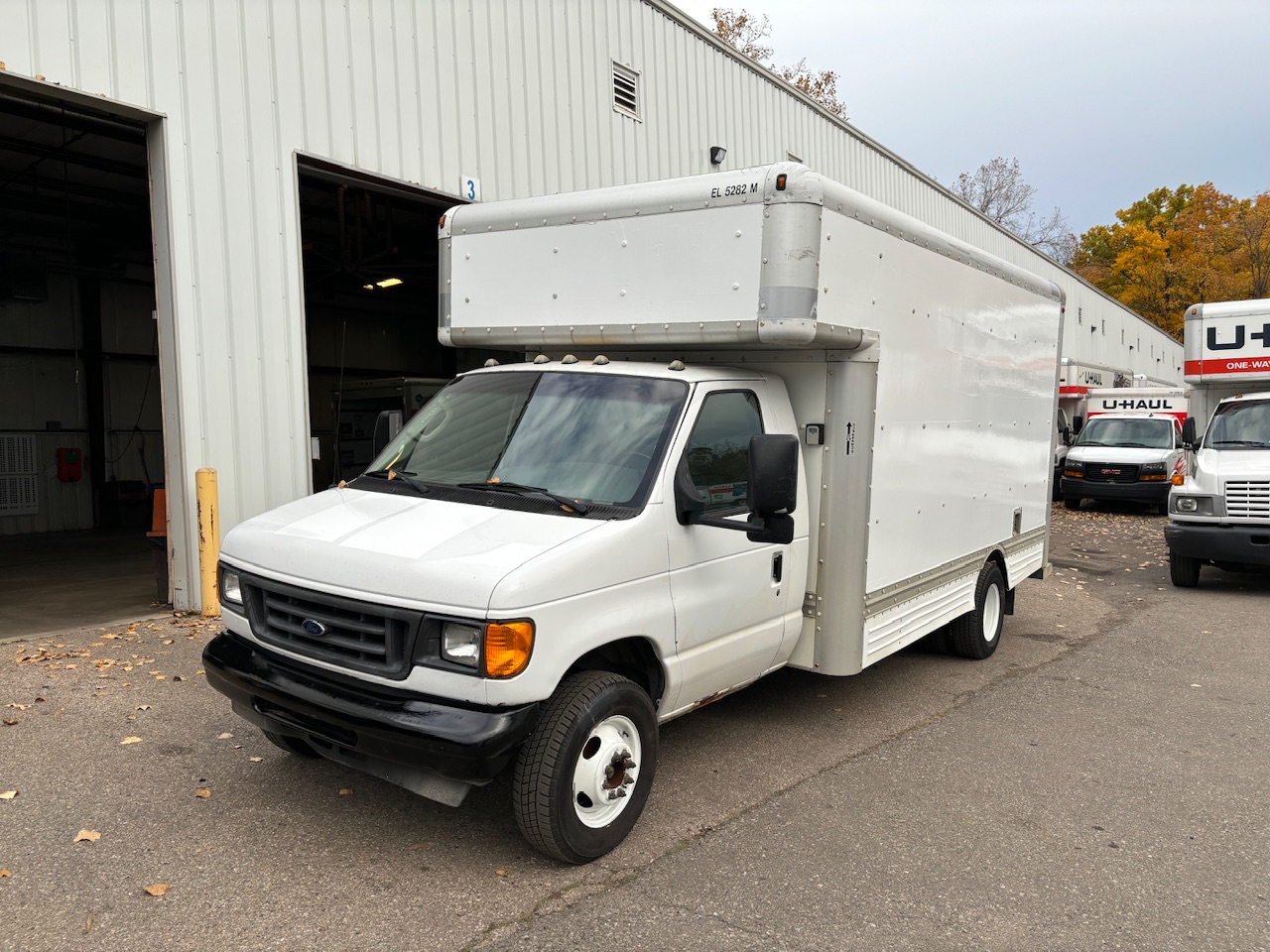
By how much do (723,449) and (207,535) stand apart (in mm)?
5225

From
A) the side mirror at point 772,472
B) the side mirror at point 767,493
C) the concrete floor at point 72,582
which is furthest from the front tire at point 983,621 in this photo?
the concrete floor at point 72,582

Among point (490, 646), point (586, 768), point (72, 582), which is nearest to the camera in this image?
point (490, 646)

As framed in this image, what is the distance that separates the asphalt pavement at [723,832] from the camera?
3.46 m

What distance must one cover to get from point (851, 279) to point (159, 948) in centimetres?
425

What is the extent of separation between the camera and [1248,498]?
970 cm

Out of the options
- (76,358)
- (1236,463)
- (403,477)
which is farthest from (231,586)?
(76,358)

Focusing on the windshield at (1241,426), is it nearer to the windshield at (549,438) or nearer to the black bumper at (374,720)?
the windshield at (549,438)

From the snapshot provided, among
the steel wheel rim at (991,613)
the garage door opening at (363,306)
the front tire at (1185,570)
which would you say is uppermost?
the garage door opening at (363,306)

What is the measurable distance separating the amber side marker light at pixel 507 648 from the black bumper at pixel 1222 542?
29.7ft

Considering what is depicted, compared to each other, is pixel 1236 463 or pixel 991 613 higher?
pixel 1236 463

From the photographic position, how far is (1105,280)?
52.4m

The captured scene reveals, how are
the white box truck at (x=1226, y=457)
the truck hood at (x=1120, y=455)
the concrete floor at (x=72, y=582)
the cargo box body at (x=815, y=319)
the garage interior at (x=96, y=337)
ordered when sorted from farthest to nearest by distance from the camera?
the truck hood at (x=1120, y=455)
the garage interior at (x=96, y=337)
the white box truck at (x=1226, y=457)
the concrete floor at (x=72, y=582)
the cargo box body at (x=815, y=319)

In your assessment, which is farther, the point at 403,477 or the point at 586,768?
the point at 403,477

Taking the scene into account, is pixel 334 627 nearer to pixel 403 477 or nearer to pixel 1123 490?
pixel 403 477
